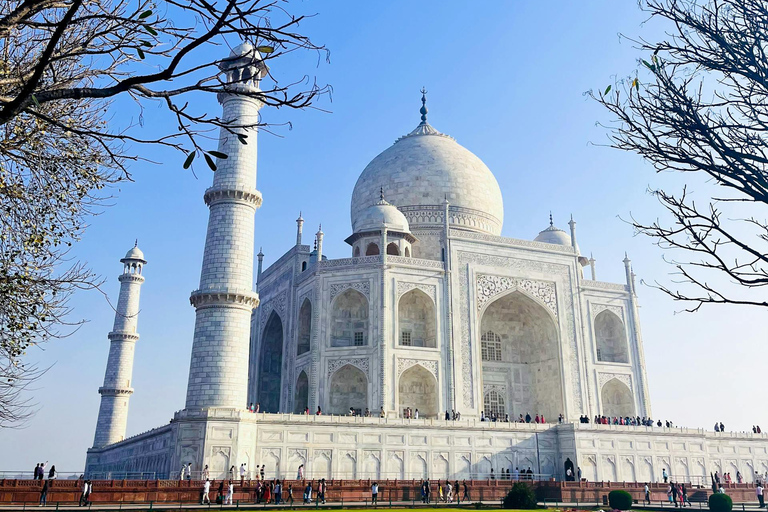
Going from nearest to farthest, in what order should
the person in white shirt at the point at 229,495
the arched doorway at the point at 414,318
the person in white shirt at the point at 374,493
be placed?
1. the person in white shirt at the point at 229,495
2. the person in white shirt at the point at 374,493
3. the arched doorway at the point at 414,318

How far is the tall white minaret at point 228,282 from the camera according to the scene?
1839 cm

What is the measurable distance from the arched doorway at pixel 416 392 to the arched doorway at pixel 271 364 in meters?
5.60

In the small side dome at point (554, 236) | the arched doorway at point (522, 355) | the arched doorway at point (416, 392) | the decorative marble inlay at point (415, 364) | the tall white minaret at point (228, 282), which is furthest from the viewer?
the small side dome at point (554, 236)

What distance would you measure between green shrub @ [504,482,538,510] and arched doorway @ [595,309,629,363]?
1510 centimetres

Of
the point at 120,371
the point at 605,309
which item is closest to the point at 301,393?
the point at 120,371

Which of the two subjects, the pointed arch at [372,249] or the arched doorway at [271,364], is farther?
the arched doorway at [271,364]

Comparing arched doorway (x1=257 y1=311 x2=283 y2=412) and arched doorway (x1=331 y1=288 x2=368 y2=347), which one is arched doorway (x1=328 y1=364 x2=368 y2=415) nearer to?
arched doorway (x1=331 y1=288 x2=368 y2=347)

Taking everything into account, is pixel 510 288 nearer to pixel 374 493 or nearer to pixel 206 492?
pixel 374 493

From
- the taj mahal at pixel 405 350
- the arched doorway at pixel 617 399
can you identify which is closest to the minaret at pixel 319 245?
the taj mahal at pixel 405 350

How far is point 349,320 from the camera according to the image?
87.8 feet

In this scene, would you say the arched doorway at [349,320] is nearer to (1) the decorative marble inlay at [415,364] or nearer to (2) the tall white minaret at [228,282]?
(1) the decorative marble inlay at [415,364]

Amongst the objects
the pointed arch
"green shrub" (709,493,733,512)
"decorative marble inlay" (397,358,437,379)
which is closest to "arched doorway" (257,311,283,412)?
the pointed arch

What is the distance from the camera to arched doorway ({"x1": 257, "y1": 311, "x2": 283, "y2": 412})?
96.3 ft

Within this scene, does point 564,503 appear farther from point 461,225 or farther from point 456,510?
point 461,225
